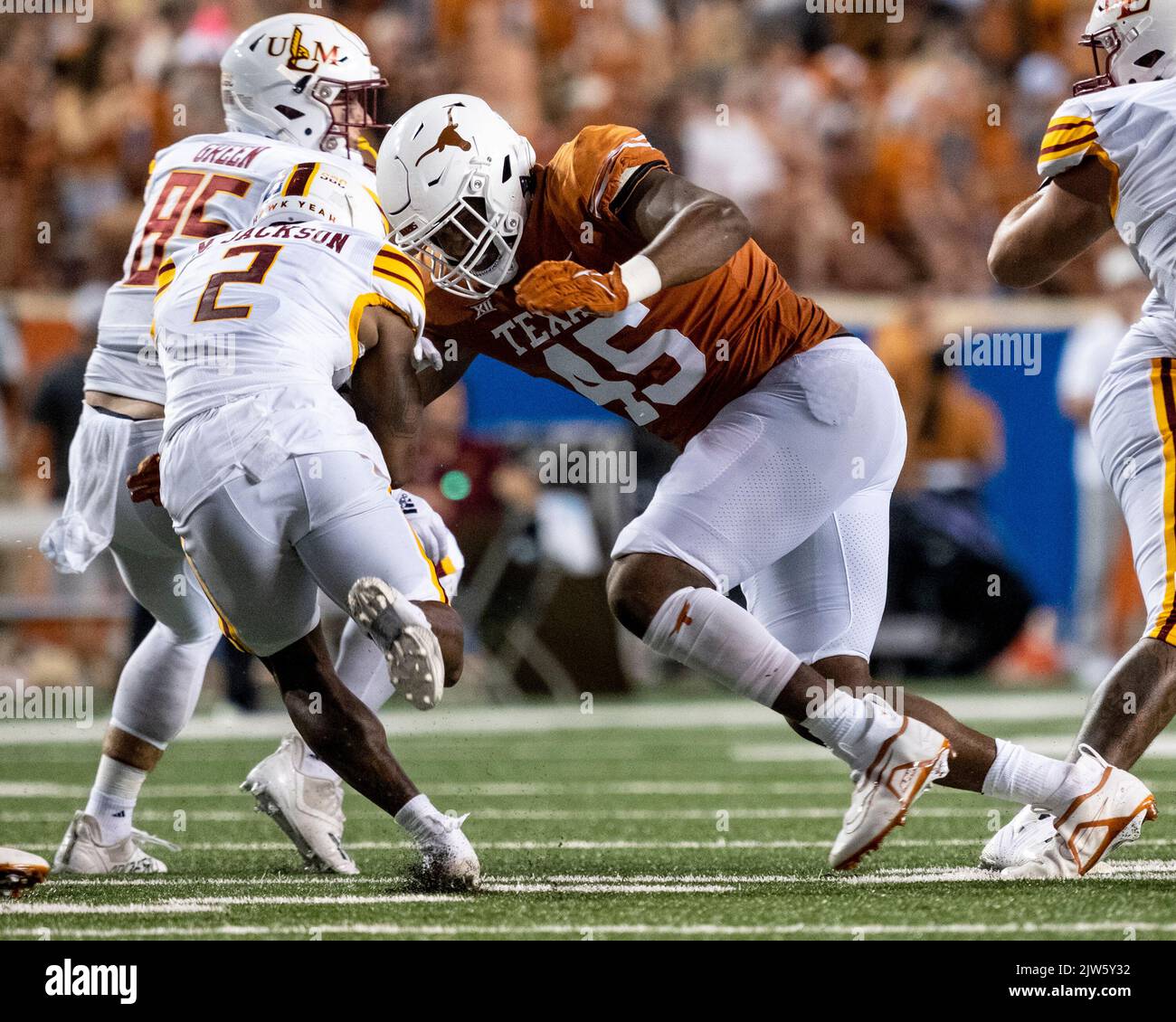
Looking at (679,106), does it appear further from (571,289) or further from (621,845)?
(571,289)

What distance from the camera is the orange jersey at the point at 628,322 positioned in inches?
157

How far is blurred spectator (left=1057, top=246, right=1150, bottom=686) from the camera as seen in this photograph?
10.1m

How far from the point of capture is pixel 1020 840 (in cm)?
414

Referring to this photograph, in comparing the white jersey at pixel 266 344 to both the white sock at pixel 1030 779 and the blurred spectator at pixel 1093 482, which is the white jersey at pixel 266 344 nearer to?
the white sock at pixel 1030 779

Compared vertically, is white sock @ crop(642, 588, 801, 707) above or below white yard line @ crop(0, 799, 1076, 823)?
above

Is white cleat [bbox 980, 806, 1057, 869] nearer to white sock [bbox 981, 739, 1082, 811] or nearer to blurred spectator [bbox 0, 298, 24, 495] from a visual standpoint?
white sock [bbox 981, 739, 1082, 811]

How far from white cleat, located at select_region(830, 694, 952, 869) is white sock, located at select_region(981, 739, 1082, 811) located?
0.20 metres

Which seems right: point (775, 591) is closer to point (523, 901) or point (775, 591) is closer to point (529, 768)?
point (523, 901)

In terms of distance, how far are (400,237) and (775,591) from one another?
3.93 feet

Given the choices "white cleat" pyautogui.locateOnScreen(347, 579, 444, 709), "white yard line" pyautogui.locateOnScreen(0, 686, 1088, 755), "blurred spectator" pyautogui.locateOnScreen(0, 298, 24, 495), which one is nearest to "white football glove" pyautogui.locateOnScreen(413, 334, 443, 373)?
"white cleat" pyautogui.locateOnScreen(347, 579, 444, 709)

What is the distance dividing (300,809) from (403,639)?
3.13 feet

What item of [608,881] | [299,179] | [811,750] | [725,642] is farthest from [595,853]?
[811,750]

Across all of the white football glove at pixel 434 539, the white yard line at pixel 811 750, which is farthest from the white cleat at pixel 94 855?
the white yard line at pixel 811 750
